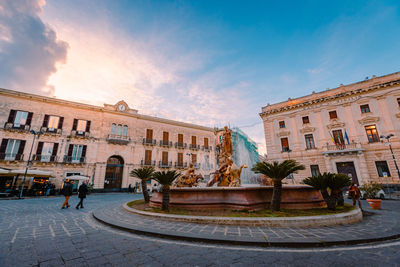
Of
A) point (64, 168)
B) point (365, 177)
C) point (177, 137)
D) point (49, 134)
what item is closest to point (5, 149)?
point (49, 134)

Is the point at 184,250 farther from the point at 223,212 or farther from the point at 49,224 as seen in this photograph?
the point at 49,224

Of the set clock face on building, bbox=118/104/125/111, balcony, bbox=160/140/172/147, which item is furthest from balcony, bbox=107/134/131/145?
balcony, bbox=160/140/172/147

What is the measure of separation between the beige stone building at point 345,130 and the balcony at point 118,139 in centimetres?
2029

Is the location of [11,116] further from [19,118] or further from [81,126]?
[81,126]

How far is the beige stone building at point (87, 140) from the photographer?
1894 centimetres

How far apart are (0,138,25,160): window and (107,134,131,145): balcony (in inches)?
335

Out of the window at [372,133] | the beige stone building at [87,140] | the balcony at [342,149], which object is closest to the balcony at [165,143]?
the beige stone building at [87,140]

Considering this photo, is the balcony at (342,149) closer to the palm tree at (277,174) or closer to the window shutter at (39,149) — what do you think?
the palm tree at (277,174)

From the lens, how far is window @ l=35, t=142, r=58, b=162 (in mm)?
19347

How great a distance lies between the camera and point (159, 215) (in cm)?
581

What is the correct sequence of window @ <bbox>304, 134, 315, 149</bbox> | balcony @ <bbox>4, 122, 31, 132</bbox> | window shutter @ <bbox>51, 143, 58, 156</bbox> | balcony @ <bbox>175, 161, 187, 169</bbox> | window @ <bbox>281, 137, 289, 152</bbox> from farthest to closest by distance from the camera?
balcony @ <bbox>175, 161, 187, 169</bbox> → window @ <bbox>281, 137, 289, 152</bbox> → window @ <bbox>304, 134, 315, 149</bbox> → window shutter @ <bbox>51, 143, 58, 156</bbox> → balcony @ <bbox>4, 122, 31, 132</bbox>

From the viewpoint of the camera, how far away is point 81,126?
22.2 meters

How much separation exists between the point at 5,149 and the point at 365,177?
38159 millimetres

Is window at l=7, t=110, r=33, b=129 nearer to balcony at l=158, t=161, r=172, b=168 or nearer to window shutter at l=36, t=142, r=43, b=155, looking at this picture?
window shutter at l=36, t=142, r=43, b=155
